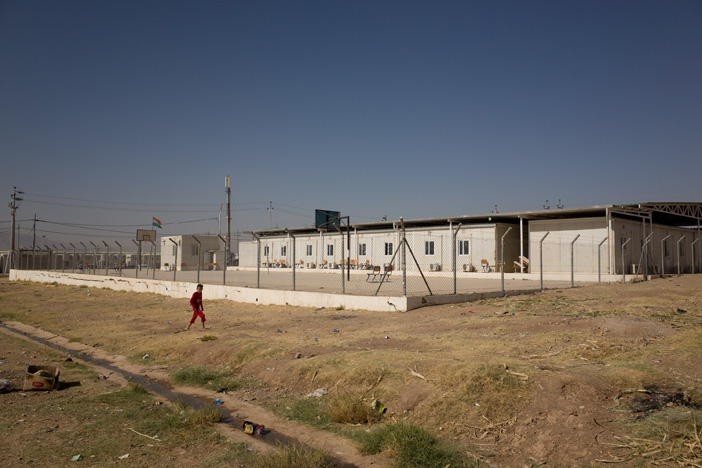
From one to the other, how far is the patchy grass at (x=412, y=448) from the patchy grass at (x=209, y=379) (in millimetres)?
2952

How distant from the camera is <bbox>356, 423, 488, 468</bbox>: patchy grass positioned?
14.2ft

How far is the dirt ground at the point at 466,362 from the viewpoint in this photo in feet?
15.8

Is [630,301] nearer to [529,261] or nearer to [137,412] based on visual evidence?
[137,412]

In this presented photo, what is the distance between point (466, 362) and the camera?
21.4 ft

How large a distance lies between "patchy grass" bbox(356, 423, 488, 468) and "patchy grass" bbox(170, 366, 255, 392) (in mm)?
2952

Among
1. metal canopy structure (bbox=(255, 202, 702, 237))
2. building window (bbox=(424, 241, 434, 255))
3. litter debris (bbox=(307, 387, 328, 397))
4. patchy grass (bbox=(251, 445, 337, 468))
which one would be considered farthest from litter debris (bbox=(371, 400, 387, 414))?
building window (bbox=(424, 241, 434, 255))

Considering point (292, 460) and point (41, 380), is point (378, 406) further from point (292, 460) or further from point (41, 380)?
point (41, 380)

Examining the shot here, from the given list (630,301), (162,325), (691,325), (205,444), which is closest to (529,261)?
(630,301)

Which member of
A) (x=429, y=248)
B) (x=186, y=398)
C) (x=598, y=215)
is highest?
(x=598, y=215)

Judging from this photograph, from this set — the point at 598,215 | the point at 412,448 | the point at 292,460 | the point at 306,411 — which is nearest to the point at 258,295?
the point at 306,411

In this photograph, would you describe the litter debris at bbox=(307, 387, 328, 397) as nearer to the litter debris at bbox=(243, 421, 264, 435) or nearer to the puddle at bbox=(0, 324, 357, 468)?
the puddle at bbox=(0, 324, 357, 468)

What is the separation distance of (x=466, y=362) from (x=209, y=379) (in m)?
4.14

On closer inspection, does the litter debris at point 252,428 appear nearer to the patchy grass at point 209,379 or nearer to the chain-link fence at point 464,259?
the patchy grass at point 209,379

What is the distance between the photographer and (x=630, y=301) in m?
13.8
